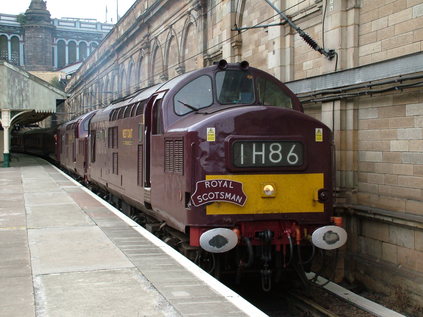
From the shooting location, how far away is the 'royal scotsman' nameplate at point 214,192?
22.2 ft

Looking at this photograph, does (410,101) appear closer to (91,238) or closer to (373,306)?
(373,306)

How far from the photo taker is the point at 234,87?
8078 millimetres

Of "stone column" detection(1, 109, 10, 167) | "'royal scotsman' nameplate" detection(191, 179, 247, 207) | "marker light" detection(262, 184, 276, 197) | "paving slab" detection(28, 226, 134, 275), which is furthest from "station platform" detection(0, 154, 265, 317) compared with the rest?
"stone column" detection(1, 109, 10, 167)

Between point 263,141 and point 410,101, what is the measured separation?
344cm

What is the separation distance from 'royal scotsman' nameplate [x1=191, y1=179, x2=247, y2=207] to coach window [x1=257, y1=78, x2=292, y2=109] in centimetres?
195

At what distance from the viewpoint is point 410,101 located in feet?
29.4

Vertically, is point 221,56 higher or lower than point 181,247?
higher

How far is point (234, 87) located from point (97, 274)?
3.53 m

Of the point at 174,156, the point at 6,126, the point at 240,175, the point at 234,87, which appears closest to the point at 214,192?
the point at 240,175

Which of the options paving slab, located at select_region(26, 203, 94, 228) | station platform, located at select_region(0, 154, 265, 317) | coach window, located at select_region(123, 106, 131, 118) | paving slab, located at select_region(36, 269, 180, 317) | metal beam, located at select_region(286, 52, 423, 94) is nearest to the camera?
paving slab, located at select_region(36, 269, 180, 317)

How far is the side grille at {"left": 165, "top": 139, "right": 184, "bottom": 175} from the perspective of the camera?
7.15m

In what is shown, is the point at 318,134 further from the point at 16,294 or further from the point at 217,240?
the point at 16,294

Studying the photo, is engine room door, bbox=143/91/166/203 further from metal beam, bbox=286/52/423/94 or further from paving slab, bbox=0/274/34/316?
metal beam, bbox=286/52/423/94

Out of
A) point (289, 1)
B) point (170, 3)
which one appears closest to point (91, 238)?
point (289, 1)
